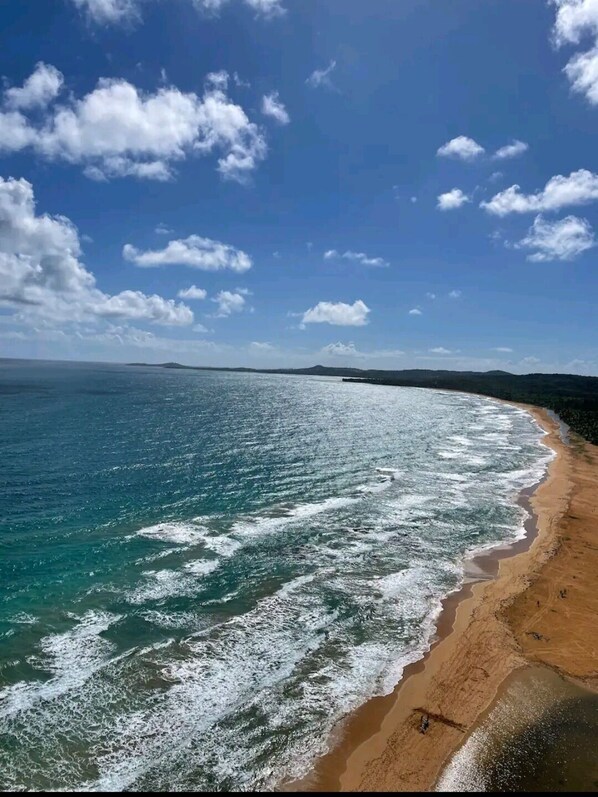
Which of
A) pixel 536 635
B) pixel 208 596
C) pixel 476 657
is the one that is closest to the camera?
pixel 476 657

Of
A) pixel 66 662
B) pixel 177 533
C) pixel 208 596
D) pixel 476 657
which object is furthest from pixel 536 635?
pixel 177 533

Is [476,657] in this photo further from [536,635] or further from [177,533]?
[177,533]

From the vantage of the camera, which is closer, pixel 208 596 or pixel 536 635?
pixel 536 635

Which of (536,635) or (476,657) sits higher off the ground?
(536,635)

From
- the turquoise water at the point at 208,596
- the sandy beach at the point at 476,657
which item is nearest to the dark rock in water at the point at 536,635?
the sandy beach at the point at 476,657

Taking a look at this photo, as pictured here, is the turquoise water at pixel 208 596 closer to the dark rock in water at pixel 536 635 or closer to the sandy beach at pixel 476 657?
the sandy beach at pixel 476 657

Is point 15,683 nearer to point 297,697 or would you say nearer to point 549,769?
point 297,697

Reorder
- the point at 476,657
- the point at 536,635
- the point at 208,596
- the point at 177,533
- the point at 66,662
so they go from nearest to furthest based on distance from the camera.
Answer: the point at 66,662 < the point at 476,657 < the point at 536,635 < the point at 208,596 < the point at 177,533
